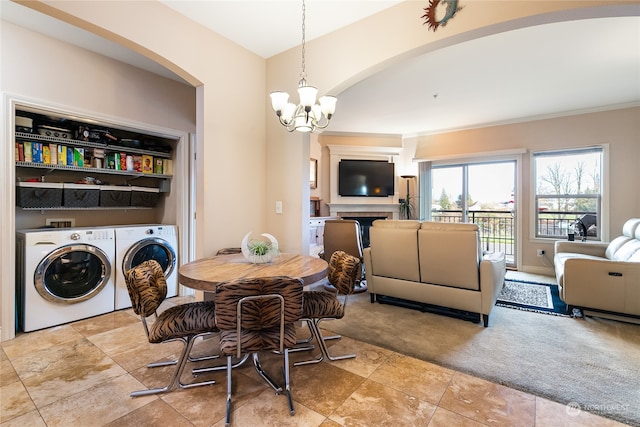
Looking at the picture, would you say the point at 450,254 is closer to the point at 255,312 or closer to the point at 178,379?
the point at 255,312

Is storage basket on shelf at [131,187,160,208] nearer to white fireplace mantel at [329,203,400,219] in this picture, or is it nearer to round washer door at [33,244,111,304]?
round washer door at [33,244,111,304]

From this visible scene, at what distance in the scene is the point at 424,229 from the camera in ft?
9.68

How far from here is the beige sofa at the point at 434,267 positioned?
2.71 metres

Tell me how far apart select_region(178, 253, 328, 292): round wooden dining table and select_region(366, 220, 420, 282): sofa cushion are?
1270 mm

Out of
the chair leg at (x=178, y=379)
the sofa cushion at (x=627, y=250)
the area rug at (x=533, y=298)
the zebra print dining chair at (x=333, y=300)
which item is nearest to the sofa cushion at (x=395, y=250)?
the zebra print dining chair at (x=333, y=300)

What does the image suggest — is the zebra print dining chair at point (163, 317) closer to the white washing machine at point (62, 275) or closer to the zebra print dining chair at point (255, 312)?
the zebra print dining chair at point (255, 312)

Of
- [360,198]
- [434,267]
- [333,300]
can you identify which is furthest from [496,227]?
[333,300]

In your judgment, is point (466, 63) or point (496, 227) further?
point (496, 227)

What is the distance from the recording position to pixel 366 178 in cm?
623

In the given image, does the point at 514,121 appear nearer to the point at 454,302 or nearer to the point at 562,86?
the point at 562,86

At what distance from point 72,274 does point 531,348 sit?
4168 mm

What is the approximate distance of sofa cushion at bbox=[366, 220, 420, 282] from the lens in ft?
9.97

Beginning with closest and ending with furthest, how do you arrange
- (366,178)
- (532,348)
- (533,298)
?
1. (532,348)
2. (533,298)
3. (366,178)

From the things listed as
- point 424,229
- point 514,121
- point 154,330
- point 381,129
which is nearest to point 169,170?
point 154,330
